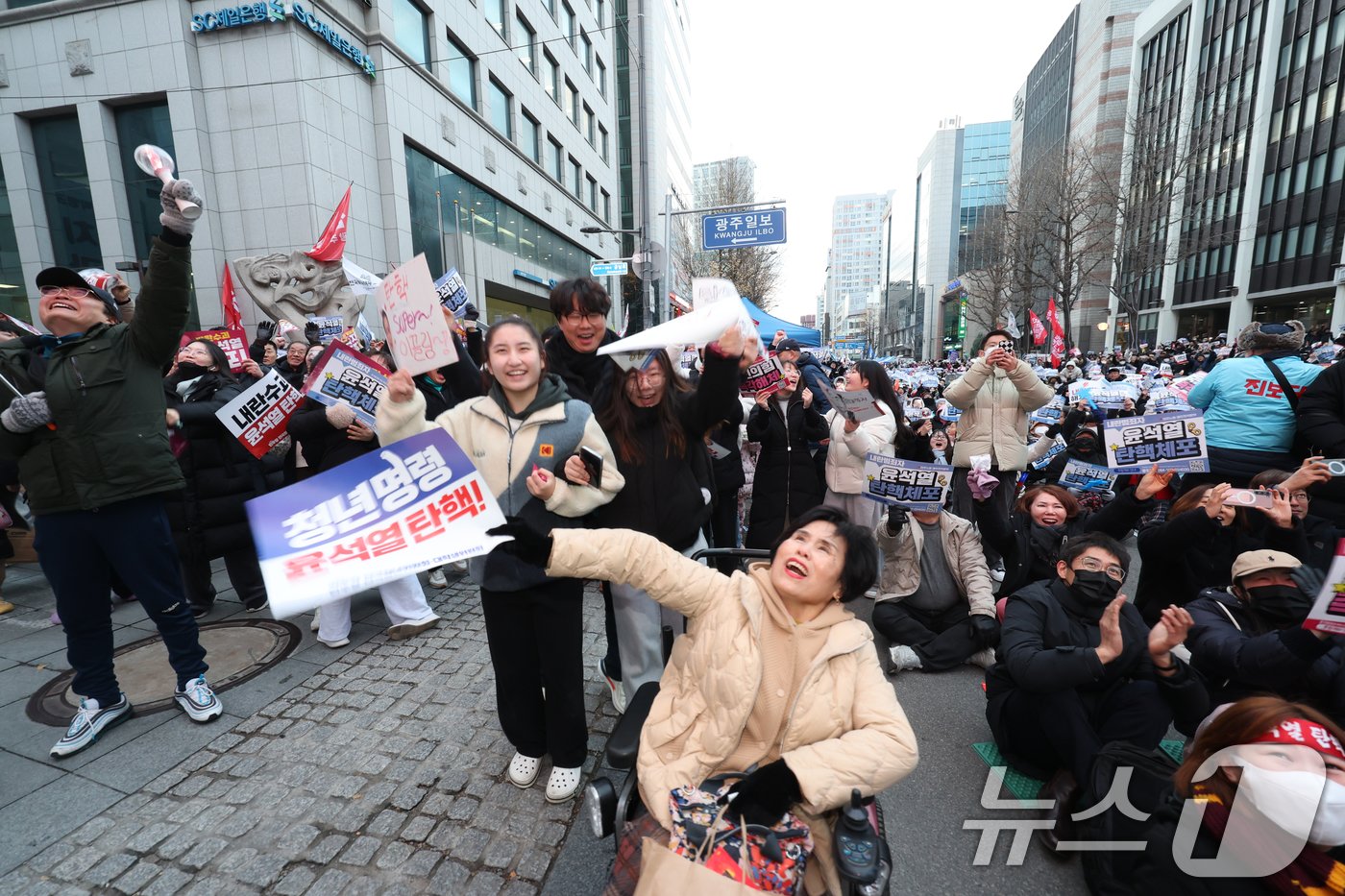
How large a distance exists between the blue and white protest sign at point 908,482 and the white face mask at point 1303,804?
235 centimetres

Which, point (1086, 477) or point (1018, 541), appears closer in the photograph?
point (1018, 541)

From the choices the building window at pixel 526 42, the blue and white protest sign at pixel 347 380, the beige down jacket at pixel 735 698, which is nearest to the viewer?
the beige down jacket at pixel 735 698

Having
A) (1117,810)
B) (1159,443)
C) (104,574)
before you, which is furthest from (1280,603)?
(104,574)

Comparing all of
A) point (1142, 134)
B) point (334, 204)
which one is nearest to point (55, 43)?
point (334, 204)

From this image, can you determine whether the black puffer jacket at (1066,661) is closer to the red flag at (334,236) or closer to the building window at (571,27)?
the red flag at (334,236)

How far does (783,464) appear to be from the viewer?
4.76 metres

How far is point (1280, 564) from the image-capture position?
8.34 feet

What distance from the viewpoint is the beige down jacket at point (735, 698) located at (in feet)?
5.75

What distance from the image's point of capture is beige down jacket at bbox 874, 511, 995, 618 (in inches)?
156

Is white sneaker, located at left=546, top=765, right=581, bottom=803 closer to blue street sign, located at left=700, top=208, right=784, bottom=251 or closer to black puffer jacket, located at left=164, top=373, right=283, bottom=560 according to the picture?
black puffer jacket, located at left=164, top=373, right=283, bottom=560

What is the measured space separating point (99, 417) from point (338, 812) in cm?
218

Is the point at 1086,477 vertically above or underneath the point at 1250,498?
underneath

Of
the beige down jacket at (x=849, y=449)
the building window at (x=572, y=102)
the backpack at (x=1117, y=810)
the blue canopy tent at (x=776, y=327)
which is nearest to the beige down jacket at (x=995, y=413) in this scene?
the beige down jacket at (x=849, y=449)

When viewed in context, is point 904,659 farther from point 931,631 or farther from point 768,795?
point 768,795
